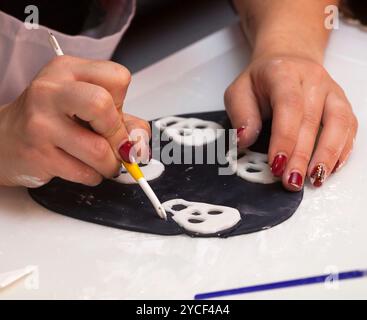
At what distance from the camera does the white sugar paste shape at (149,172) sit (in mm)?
687

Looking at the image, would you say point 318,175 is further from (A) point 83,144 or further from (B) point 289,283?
(A) point 83,144

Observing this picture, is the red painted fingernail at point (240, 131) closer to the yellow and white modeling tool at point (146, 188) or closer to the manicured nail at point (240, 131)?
the manicured nail at point (240, 131)

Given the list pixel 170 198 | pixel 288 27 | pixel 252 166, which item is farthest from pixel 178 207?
pixel 288 27

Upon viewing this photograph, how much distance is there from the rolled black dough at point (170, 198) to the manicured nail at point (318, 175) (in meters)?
0.03

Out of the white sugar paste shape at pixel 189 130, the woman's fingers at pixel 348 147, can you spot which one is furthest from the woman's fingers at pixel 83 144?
the woman's fingers at pixel 348 147

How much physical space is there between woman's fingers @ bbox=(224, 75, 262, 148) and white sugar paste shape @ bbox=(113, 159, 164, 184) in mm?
110

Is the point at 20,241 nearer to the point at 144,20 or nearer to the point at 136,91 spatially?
the point at 136,91

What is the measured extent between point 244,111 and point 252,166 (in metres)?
0.08

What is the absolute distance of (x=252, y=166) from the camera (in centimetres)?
71

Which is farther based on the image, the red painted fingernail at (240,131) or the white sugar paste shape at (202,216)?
the red painted fingernail at (240,131)

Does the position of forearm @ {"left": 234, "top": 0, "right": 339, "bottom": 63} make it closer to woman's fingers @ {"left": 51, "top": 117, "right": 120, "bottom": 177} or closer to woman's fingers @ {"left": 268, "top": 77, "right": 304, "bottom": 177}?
woman's fingers @ {"left": 268, "top": 77, "right": 304, "bottom": 177}

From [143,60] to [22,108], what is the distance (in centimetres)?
50

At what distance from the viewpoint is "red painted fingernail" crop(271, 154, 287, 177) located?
0.68 metres

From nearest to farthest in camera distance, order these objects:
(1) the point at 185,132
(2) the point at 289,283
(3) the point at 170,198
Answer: (2) the point at 289,283
(3) the point at 170,198
(1) the point at 185,132
